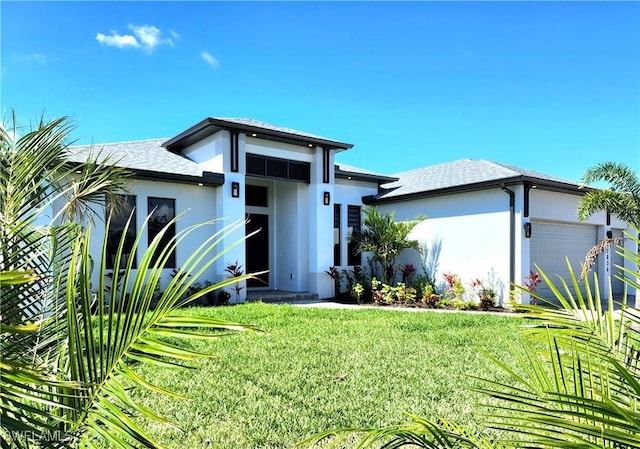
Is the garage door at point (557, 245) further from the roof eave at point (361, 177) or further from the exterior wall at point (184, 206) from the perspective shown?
the exterior wall at point (184, 206)

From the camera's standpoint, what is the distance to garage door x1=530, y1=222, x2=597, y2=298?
1405 cm

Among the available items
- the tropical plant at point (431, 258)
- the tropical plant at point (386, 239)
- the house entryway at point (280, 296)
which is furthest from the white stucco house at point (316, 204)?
the tropical plant at point (386, 239)

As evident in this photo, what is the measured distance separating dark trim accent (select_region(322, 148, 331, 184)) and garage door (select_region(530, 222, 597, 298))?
25.5ft

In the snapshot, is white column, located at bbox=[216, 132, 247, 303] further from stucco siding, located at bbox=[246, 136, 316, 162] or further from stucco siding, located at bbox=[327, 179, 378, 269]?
stucco siding, located at bbox=[327, 179, 378, 269]

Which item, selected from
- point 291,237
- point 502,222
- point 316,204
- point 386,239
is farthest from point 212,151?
point 502,222

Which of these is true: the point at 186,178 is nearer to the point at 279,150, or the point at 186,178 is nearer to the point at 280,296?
the point at 279,150

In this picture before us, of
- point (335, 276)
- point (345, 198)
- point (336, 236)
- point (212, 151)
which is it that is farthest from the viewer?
point (345, 198)

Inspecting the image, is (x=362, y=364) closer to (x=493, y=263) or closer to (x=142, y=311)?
(x=142, y=311)

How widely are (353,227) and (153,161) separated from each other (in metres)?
8.59

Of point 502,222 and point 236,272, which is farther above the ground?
point 502,222

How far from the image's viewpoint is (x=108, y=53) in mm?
11055

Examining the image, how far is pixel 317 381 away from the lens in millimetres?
5234

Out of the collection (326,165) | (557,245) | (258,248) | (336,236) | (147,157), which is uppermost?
(147,157)

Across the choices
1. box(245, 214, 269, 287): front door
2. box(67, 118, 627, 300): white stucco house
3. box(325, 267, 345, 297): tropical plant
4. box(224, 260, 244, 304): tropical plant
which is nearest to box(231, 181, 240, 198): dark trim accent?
box(67, 118, 627, 300): white stucco house
